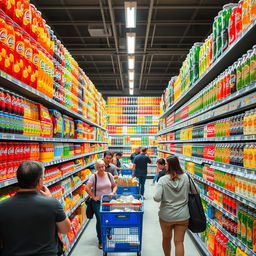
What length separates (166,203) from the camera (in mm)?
3635

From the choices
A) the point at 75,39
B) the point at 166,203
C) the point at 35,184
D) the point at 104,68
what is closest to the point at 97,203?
the point at 166,203

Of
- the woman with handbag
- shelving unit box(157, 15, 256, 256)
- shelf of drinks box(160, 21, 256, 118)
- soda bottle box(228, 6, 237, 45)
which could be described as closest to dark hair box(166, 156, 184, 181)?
the woman with handbag

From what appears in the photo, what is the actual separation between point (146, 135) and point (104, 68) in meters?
4.06

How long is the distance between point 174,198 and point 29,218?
2.09 meters

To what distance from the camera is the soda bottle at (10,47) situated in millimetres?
2430

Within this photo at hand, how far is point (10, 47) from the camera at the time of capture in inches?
97.4

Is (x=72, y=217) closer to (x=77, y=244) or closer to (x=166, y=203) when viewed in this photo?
(x=77, y=244)

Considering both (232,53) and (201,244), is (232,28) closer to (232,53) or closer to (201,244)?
(232,53)

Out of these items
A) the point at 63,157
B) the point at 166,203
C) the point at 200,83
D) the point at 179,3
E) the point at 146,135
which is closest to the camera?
the point at 166,203

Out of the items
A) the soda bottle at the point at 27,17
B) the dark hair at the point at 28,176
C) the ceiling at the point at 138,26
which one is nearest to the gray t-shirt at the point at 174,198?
the dark hair at the point at 28,176

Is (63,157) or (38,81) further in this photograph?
(63,157)

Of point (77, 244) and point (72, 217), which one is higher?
point (72, 217)

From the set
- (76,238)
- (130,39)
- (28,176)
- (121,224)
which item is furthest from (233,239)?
(130,39)

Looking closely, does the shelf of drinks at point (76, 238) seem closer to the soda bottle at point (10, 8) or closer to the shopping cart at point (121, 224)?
the shopping cart at point (121, 224)
